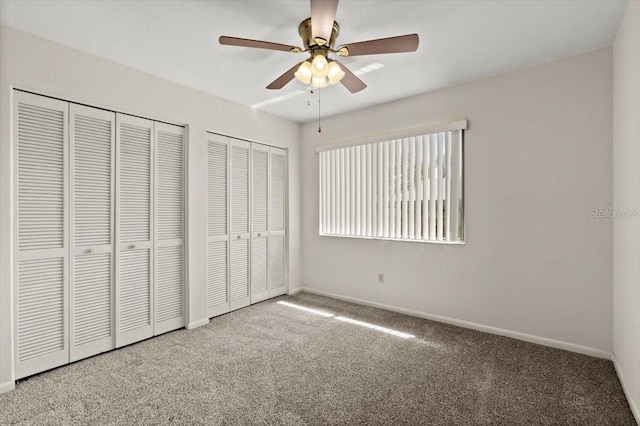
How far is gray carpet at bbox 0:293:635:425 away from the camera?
192 centimetres

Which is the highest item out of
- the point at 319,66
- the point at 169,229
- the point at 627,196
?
the point at 319,66

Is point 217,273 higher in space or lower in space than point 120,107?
lower

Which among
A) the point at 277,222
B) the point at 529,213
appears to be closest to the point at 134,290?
the point at 277,222

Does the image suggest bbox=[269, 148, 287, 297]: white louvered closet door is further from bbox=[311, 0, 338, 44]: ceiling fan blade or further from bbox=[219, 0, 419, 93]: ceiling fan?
bbox=[311, 0, 338, 44]: ceiling fan blade

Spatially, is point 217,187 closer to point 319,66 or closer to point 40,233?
point 40,233

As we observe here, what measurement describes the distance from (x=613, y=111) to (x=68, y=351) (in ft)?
15.5

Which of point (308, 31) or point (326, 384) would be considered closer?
point (308, 31)

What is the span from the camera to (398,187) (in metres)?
3.77

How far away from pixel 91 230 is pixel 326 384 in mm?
2290

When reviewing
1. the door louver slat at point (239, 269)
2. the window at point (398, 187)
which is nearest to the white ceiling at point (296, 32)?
the window at point (398, 187)

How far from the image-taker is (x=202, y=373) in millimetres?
2418

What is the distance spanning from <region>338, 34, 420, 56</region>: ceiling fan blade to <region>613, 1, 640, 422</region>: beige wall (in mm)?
1273

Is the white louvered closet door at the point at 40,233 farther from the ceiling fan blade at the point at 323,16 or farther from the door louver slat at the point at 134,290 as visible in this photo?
the ceiling fan blade at the point at 323,16

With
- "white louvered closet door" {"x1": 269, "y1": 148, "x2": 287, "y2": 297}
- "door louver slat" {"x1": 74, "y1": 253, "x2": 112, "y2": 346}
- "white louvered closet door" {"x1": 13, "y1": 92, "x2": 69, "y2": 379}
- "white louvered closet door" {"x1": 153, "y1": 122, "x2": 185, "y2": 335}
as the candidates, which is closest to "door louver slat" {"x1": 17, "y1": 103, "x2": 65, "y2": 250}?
"white louvered closet door" {"x1": 13, "y1": 92, "x2": 69, "y2": 379}
